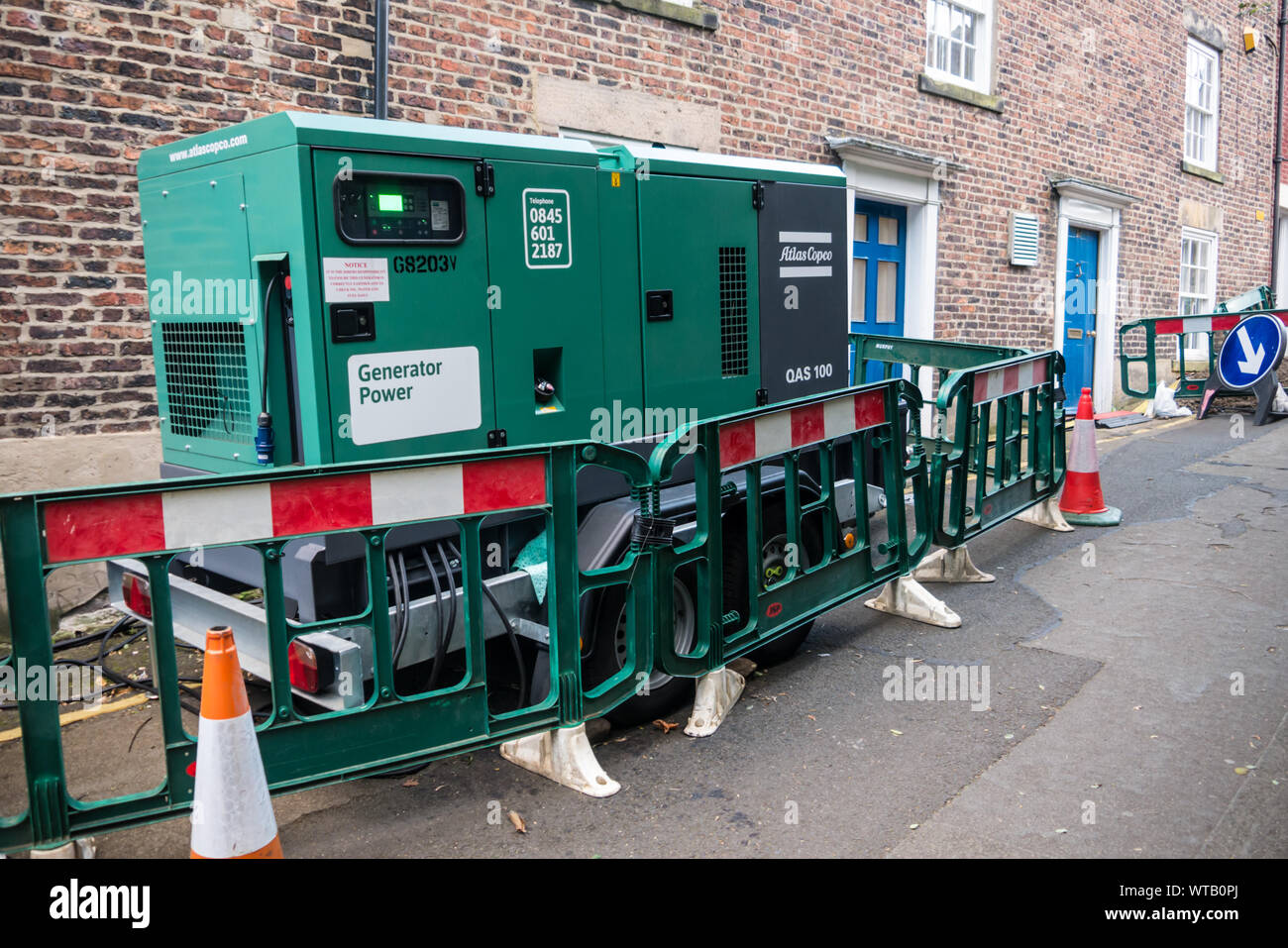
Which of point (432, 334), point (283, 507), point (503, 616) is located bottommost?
point (503, 616)

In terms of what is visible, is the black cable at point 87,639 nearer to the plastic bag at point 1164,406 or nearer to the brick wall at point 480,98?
the brick wall at point 480,98

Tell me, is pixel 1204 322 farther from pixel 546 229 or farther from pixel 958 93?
pixel 546 229

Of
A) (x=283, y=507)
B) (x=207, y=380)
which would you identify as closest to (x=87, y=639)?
(x=207, y=380)

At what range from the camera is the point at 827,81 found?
9711 millimetres

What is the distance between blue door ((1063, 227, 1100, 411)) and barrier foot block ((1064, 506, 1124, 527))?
6.91 metres

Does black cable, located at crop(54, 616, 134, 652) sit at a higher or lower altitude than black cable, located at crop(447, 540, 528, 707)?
lower

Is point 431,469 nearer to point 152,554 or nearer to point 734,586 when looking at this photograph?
point 152,554

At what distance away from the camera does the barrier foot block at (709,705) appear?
4.18m

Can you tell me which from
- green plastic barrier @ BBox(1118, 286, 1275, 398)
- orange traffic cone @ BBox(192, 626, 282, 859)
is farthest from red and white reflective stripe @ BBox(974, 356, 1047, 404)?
green plastic barrier @ BBox(1118, 286, 1275, 398)

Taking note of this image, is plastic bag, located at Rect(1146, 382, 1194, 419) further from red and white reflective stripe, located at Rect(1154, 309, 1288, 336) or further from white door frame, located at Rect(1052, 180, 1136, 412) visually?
white door frame, located at Rect(1052, 180, 1136, 412)

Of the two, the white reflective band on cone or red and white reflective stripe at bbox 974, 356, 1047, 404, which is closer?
the white reflective band on cone

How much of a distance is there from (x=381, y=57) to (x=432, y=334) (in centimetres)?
364

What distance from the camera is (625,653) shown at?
429 centimetres

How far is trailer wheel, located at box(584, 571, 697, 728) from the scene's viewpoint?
4.15m
